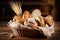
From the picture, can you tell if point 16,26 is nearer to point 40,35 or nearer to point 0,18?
point 40,35

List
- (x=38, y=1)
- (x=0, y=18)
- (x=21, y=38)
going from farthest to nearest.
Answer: (x=38, y=1) → (x=0, y=18) → (x=21, y=38)

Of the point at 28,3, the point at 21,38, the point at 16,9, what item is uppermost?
the point at 28,3

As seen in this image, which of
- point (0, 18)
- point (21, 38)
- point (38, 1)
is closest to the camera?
point (21, 38)

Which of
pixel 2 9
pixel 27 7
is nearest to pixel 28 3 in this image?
pixel 27 7

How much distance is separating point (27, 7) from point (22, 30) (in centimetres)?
125

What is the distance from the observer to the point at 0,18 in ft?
6.33

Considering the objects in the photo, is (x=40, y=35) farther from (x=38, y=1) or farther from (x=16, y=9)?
(x=38, y=1)

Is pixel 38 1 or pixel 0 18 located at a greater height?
pixel 38 1

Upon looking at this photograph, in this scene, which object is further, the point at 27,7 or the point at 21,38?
the point at 27,7

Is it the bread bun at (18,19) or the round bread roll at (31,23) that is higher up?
the bread bun at (18,19)

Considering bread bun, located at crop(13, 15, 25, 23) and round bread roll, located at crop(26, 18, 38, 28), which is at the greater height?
bread bun, located at crop(13, 15, 25, 23)

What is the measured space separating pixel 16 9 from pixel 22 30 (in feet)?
0.39

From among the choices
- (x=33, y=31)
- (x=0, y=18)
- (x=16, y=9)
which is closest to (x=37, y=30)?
(x=33, y=31)

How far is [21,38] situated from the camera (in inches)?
29.2
